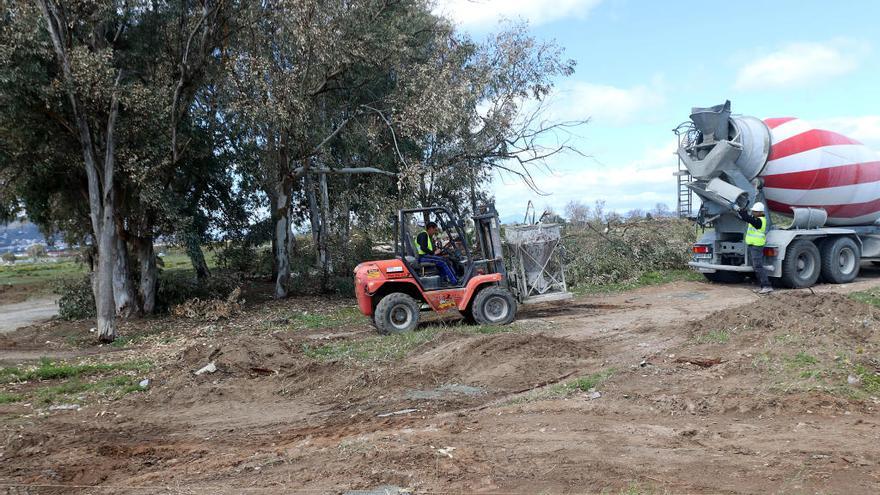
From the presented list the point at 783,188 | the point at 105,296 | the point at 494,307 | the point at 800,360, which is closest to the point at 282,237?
the point at 105,296

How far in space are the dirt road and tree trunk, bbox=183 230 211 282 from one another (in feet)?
14.4

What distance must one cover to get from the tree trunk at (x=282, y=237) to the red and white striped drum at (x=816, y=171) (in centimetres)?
1199

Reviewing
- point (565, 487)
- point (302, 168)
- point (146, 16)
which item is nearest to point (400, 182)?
point (302, 168)

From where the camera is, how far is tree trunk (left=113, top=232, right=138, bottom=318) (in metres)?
17.0

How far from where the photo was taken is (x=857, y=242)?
1659cm

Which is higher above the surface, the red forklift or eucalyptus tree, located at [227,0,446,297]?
eucalyptus tree, located at [227,0,446,297]

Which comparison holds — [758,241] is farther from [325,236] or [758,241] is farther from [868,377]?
[325,236]

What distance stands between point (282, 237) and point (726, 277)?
11881 millimetres

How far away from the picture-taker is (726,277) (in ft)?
56.1

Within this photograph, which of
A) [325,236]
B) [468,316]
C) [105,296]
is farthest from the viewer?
[325,236]

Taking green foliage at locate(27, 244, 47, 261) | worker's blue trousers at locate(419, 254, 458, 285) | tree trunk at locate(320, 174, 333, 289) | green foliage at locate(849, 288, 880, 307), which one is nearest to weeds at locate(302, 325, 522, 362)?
worker's blue trousers at locate(419, 254, 458, 285)

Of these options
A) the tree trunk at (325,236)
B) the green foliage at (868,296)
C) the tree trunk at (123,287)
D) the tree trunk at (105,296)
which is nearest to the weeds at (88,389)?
the tree trunk at (105,296)

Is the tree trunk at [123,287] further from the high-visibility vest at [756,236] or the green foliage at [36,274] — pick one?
the green foliage at [36,274]

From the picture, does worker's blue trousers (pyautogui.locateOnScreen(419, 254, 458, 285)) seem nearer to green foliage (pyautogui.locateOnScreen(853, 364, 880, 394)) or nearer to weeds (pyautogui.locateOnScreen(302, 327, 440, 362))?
weeds (pyautogui.locateOnScreen(302, 327, 440, 362))
